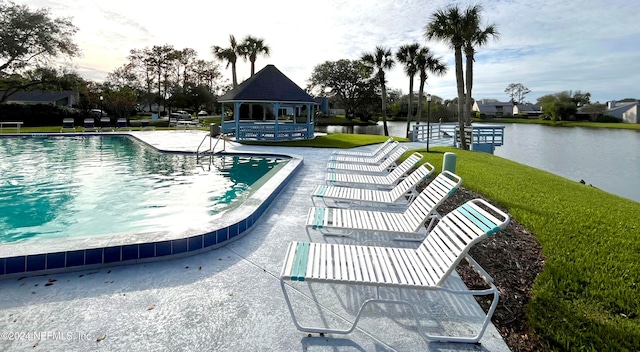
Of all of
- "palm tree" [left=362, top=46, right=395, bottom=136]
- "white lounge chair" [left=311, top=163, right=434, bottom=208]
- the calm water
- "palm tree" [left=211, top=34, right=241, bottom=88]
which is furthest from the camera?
"palm tree" [left=211, top=34, right=241, bottom=88]

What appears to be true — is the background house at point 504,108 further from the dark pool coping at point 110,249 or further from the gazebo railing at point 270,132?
the dark pool coping at point 110,249

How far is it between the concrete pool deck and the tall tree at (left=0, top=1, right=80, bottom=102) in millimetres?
38641

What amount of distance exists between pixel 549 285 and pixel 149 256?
13.5 feet

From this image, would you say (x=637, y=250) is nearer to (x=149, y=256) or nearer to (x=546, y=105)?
(x=149, y=256)

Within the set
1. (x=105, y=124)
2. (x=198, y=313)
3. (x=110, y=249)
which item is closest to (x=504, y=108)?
(x=105, y=124)

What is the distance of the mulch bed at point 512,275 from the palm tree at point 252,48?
33.3m

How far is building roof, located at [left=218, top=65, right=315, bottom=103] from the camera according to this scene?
1953cm

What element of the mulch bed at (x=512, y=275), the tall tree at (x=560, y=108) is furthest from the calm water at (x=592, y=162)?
the tall tree at (x=560, y=108)

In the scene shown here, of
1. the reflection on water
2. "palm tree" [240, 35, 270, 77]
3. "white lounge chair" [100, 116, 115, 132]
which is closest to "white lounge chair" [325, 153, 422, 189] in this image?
the reflection on water

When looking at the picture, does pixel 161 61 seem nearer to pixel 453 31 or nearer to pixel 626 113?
pixel 453 31

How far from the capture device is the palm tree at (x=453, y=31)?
57.6 ft

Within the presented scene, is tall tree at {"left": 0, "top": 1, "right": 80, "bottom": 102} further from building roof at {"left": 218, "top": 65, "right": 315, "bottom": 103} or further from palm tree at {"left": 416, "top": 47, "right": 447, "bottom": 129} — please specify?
palm tree at {"left": 416, "top": 47, "right": 447, "bottom": 129}

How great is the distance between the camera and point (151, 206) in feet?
22.6

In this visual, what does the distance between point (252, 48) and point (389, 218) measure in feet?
111
